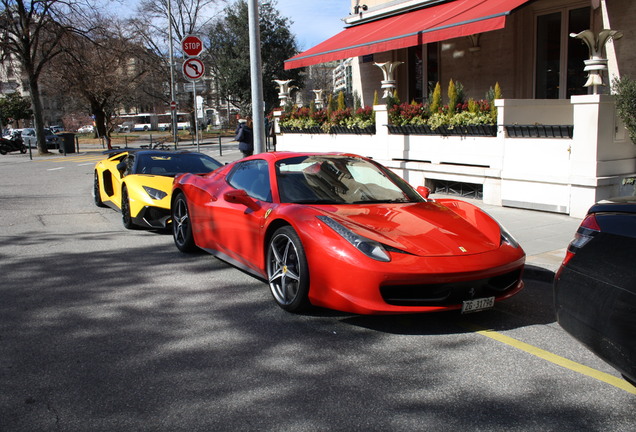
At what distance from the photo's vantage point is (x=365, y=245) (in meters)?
4.29

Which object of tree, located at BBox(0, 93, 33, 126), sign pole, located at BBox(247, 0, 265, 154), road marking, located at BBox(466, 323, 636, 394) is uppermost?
tree, located at BBox(0, 93, 33, 126)

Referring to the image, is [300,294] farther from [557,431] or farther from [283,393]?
[557,431]

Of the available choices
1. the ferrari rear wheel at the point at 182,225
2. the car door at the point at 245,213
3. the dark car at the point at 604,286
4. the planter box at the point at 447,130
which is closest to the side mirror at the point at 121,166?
the ferrari rear wheel at the point at 182,225

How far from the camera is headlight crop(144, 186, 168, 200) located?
8352 millimetres

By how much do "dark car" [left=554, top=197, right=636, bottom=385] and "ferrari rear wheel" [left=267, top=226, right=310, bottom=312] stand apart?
192 centimetres

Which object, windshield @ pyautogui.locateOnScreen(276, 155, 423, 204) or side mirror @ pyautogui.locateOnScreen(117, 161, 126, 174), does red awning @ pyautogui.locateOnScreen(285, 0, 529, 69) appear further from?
side mirror @ pyautogui.locateOnScreen(117, 161, 126, 174)

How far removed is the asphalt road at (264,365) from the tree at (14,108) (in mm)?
83552

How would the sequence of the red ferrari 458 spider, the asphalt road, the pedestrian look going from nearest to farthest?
the asphalt road
the red ferrari 458 spider
the pedestrian

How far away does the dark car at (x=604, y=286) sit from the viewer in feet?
9.29

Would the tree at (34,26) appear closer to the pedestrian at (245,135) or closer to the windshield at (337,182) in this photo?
the pedestrian at (245,135)

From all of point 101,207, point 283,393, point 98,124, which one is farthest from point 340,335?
point 98,124

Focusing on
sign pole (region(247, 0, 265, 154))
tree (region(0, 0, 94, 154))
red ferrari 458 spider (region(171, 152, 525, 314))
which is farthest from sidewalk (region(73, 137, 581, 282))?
tree (region(0, 0, 94, 154))

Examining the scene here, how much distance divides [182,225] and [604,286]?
5243 millimetres

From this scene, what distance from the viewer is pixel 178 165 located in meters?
9.49
